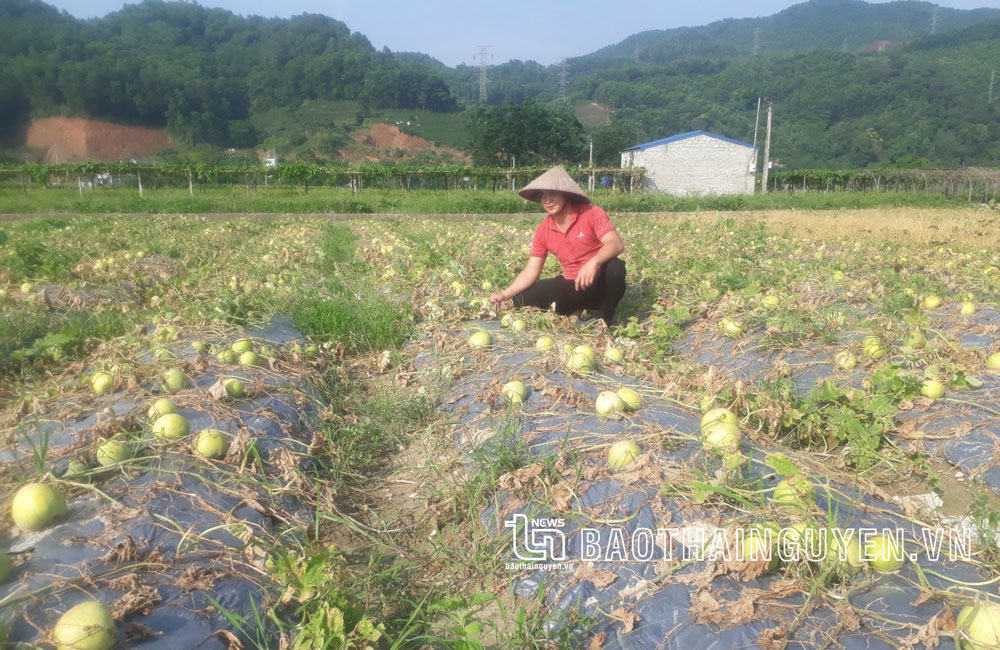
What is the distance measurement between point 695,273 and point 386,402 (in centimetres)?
466

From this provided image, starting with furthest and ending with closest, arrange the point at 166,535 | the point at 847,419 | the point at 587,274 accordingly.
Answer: the point at 587,274 → the point at 847,419 → the point at 166,535

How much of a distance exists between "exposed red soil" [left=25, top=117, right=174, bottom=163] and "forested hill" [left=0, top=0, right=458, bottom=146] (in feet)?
7.30

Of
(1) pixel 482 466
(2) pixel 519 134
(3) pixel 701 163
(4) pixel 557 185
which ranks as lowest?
(1) pixel 482 466

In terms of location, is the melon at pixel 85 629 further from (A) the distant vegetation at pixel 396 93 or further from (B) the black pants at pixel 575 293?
(A) the distant vegetation at pixel 396 93

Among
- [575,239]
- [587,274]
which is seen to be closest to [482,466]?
[587,274]

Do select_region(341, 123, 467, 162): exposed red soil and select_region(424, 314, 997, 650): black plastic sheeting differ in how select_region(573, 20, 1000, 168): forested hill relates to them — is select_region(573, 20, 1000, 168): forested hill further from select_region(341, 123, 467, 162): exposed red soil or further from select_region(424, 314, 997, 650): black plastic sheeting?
select_region(424, 314, 997, 650): black plastic sheeting

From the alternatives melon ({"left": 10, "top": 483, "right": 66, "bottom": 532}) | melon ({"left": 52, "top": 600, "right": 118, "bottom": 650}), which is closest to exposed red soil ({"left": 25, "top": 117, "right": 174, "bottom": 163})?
melon ({"left": 10, "top": 483, "right": 66, "bottom": 532})

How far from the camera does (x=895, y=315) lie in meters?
4.75

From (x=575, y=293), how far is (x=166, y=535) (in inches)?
168

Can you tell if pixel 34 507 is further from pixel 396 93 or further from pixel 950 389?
pixel 396 93

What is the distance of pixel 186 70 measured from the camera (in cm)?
10631

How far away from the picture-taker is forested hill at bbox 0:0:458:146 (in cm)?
8844

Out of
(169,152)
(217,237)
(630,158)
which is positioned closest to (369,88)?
(169,152)

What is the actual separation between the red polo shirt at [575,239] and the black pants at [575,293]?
20 centimetres
